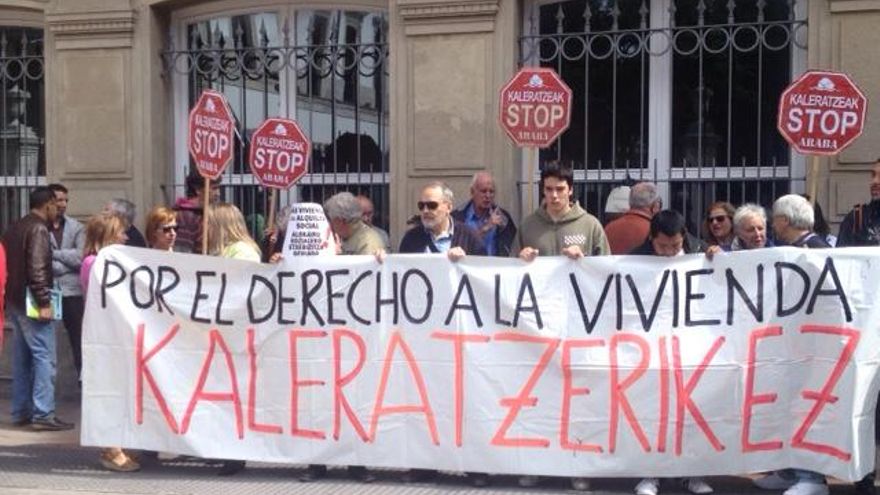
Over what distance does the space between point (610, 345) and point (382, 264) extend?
1359 millimetres

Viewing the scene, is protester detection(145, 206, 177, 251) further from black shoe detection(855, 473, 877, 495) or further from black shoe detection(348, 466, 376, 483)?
black shoe detection(855, 473, 877, 495)

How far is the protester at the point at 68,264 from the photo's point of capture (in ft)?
31.1

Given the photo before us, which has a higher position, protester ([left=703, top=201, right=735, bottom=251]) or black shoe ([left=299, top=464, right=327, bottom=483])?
protester ([left=703, top=201, right=735, bottom=251])

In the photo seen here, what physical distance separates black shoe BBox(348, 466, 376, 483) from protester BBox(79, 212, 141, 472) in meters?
1.33

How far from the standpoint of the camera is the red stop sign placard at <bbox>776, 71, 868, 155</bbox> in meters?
7.62

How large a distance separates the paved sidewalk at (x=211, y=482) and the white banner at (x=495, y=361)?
0.17 m

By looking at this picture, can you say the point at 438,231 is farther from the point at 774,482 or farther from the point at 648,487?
the point at 774,482

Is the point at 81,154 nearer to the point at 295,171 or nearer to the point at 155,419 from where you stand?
the point at 295,171

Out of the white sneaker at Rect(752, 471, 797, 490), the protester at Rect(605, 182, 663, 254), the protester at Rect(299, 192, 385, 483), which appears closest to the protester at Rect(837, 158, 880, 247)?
the protester at Rect(605, 182, 663, 254)

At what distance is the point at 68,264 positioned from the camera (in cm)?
948

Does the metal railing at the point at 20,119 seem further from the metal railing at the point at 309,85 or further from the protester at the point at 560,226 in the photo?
the protester at the point at 560,226

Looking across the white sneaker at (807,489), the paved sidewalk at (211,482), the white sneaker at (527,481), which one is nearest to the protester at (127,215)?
the paved sidewalk at (211,482)

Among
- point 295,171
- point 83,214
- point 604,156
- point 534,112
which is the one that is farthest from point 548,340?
point 83,214

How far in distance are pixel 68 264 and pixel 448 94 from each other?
3198 millimetres
